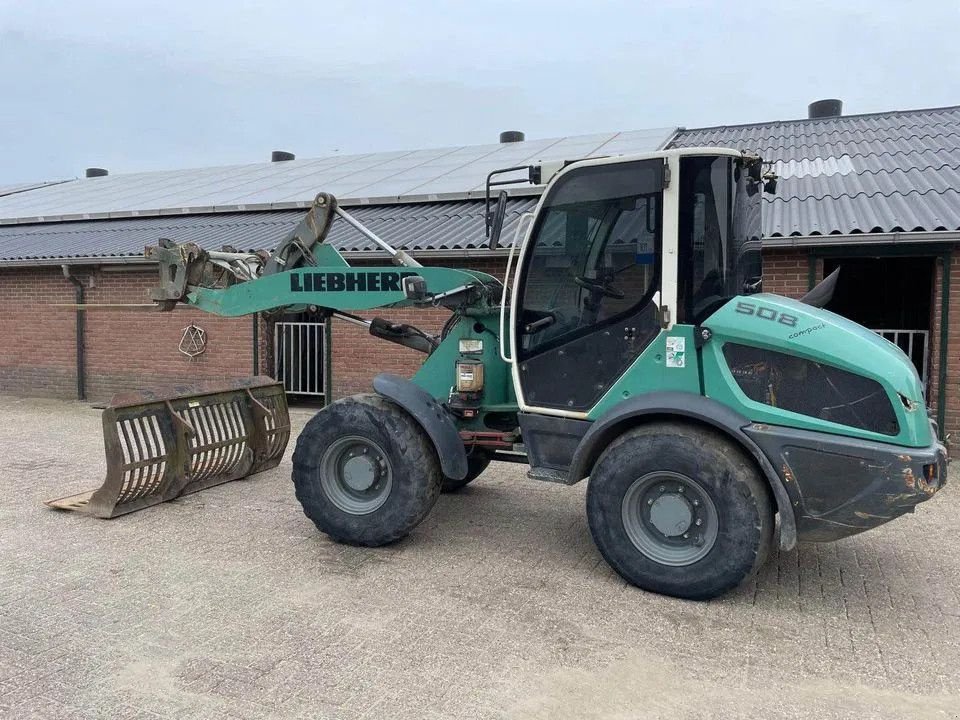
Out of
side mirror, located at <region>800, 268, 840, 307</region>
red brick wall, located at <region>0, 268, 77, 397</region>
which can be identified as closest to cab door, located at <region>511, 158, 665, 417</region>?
side mirror, located at <region>800, 268, 840, 307</region>

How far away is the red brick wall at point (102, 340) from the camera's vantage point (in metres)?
12.0

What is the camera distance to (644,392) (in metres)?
4.53

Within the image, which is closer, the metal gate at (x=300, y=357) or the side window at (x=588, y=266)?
the side window at (x=588, y=266)

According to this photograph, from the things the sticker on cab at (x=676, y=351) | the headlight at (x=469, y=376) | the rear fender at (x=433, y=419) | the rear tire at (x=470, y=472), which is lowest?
the rear tire at (x=470, y=472)

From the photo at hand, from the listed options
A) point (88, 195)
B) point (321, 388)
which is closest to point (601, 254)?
point (321, 388)

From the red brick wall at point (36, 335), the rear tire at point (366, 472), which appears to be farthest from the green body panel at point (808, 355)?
the red brick wall at point (36, 335)

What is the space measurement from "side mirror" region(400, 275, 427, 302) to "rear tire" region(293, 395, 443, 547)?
74cm

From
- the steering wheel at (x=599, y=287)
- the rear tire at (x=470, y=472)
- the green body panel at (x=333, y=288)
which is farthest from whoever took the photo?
the rear tire at (x=470, y=472)

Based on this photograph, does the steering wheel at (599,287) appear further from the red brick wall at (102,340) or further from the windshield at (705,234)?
the red brick wall at (102,340)

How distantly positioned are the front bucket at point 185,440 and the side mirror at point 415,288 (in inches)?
96.2

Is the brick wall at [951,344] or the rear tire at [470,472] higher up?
the brick wall at [951,344]

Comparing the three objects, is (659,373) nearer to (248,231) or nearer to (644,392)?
(644,392)

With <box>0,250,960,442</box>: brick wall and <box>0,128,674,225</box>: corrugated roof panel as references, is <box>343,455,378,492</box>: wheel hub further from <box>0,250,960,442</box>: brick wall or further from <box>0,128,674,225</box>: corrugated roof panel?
<box>0,128,674,225</box>: corrugated roof panel

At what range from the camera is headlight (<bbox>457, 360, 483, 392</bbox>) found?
530cm
